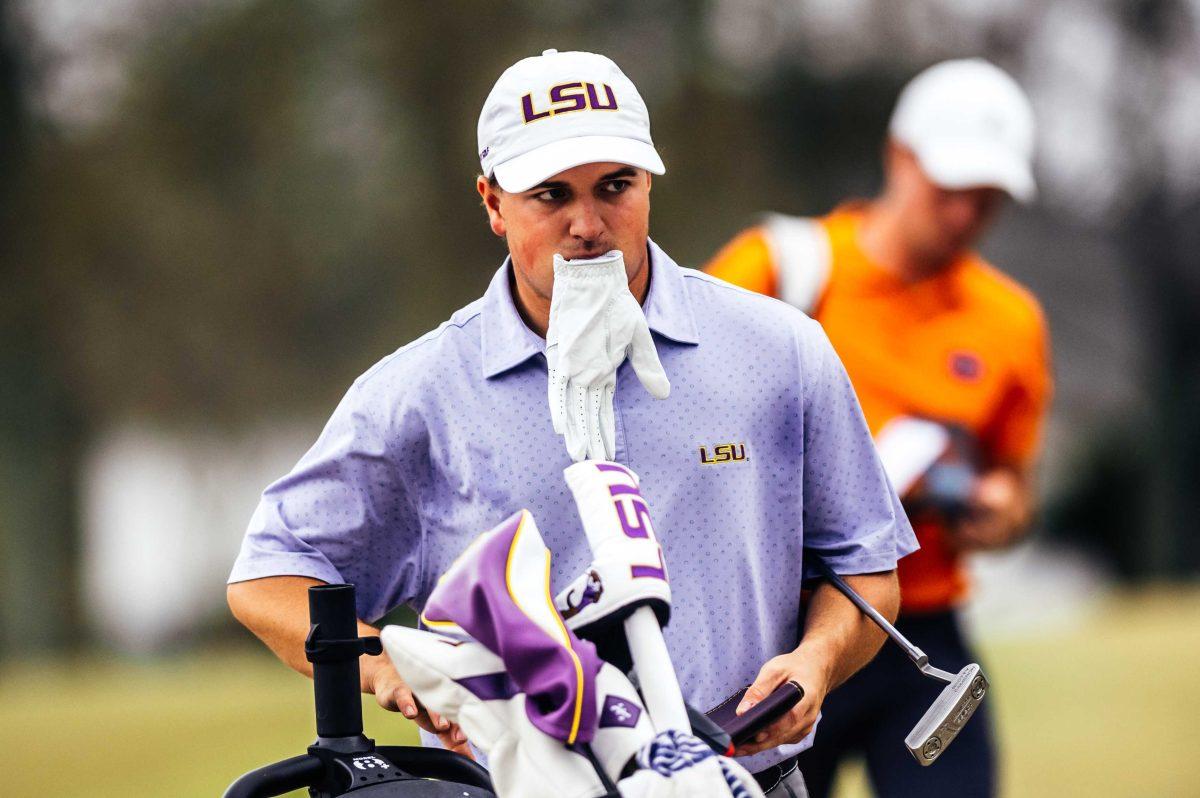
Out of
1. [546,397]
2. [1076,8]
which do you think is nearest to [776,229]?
[546,397]

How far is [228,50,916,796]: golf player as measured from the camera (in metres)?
3.16

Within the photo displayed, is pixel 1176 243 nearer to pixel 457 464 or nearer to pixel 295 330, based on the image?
pixel 295 330

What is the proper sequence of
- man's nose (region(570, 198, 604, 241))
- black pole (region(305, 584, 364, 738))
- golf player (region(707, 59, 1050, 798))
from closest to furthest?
black pole (region(305, 584, 364, 738))
man's nose (region(570, 198, 604, 241))
golf player (region(707, 59, 1050, 798))

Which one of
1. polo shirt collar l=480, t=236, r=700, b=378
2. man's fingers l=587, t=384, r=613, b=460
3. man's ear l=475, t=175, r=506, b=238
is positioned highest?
man's ear l=475, t=175, r=506, b=238

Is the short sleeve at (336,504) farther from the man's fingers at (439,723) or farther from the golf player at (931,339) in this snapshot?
the golf player at (931,339)

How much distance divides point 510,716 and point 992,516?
2710 mm

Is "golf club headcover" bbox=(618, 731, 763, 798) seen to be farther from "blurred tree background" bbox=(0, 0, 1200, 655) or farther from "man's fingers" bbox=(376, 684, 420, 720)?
"blurred tree background" bbox=(0, 0, 1200, 655)

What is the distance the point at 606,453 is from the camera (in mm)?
3145

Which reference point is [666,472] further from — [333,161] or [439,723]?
[333,161]

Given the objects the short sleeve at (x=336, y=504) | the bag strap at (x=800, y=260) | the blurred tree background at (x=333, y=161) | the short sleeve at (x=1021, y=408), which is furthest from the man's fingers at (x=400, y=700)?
the blurred tree background at (x=333, y=161)

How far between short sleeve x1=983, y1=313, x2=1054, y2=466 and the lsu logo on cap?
2603mm

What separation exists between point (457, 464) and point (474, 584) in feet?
2.03

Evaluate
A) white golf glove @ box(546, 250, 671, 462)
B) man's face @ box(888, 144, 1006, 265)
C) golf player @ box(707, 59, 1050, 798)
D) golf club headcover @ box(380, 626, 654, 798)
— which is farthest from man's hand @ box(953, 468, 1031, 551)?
golf club headcover @ box(380, 626, 654, 798)

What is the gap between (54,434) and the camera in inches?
955
